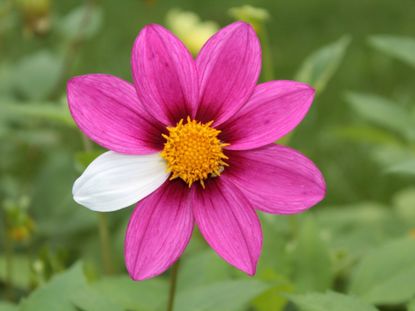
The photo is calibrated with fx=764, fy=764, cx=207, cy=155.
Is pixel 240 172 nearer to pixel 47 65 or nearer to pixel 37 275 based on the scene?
pixel 37 275

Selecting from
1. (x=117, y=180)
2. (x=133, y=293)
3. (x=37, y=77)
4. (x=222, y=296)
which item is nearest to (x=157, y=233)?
(x=117, y=180)

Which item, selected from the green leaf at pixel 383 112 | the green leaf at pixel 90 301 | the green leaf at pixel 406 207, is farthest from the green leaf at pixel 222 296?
the green leaf at pixel 406 207

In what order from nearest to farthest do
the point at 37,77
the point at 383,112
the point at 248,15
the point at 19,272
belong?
1. the point at 248,15
2. the point at 19,272
3. the point at 383,112
4. the point at 37,77

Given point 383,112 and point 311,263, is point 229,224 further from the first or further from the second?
point 383,112

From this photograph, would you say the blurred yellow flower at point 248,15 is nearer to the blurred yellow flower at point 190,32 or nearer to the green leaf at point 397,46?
the green leaf at point 397,46

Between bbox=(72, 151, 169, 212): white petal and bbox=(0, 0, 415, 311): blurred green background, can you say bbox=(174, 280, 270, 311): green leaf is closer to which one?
bbox=(0, 0, 415, 311): blurred green background

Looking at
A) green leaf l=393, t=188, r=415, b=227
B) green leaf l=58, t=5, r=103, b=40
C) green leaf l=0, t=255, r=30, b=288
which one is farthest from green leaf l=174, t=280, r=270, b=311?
green leaf l=58, t=5, r=103, b=40
